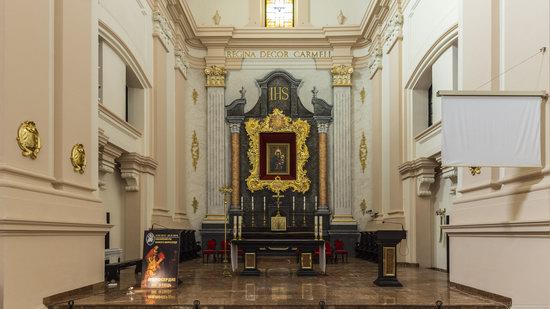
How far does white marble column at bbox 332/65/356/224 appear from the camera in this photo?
768 inches

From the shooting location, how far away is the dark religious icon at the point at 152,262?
9.03 meters

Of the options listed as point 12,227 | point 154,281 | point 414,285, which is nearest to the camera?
point 12,227

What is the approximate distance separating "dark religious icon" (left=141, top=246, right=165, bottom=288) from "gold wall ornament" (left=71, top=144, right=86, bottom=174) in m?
1.63

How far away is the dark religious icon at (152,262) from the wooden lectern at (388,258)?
3.51m

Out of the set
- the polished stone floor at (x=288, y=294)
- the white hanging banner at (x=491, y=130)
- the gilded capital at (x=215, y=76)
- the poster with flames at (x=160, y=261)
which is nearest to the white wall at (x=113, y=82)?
the polished stone floor at (x=288, y=294)

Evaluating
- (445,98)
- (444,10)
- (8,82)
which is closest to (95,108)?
(8,82)

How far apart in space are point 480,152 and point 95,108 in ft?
18.7

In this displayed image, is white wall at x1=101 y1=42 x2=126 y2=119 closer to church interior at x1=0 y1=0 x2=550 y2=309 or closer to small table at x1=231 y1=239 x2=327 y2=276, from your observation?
church interior at x1=0 y1=0 x2=550 y2=309

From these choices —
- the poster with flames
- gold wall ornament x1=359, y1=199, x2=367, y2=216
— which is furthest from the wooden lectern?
gold wall ornament x1=359, y1=199, x2=367, y2=216

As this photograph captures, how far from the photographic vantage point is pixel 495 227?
25.6ft

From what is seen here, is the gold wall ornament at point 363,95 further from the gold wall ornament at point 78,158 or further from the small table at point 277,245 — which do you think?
the gold wall ornament at point 78,158

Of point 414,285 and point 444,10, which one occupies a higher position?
point 444,10

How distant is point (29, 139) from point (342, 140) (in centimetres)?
1375

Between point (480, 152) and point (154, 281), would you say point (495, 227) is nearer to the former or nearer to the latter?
point (480, 152)
